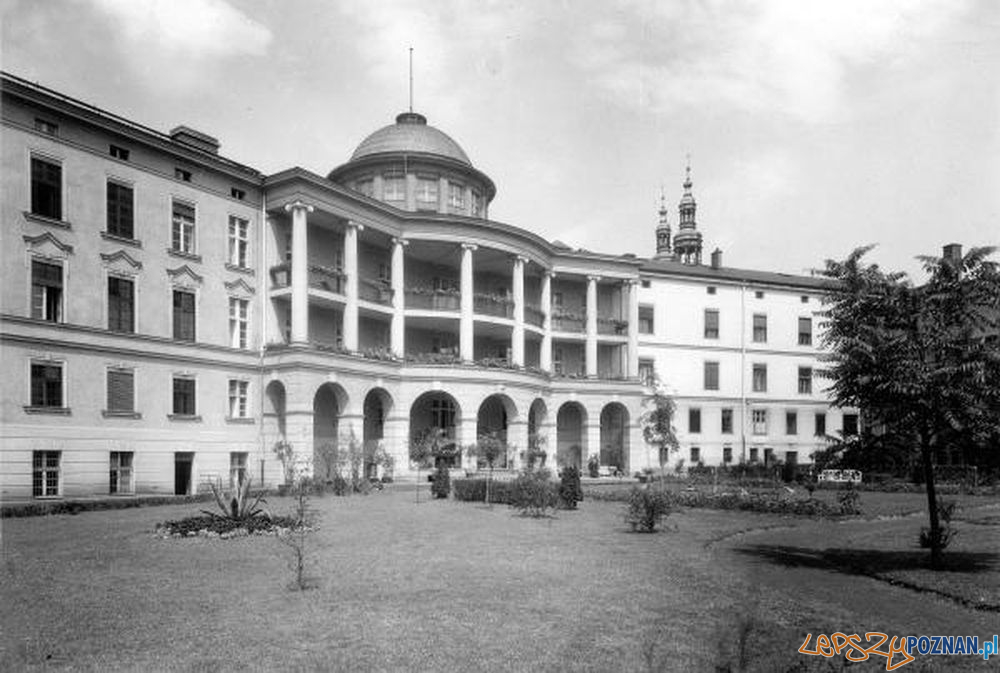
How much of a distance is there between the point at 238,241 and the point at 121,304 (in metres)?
6.35

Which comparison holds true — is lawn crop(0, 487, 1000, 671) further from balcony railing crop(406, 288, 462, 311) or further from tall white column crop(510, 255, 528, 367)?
tall white column crop(510, 255, 528, 367)

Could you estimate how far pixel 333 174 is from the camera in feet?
152

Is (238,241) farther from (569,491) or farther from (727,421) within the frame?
(727,421)

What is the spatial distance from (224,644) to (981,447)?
12.1 m

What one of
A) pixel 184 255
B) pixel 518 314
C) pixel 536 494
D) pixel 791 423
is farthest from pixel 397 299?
pixel 791 423

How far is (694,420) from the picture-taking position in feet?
171

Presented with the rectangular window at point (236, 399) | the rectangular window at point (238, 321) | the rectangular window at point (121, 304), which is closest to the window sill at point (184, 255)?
the rectangular window at point (121, 304)

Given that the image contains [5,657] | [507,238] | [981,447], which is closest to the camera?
[5,657]

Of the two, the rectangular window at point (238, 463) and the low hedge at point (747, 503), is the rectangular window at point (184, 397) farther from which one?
the low hedge at point (747, 503)

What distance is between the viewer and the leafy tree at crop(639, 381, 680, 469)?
41.5 meters

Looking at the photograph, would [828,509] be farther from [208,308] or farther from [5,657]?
[208,308]

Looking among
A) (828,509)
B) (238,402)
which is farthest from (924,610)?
(238,402)

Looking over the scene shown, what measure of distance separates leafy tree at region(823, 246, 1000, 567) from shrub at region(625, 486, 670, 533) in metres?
6.20

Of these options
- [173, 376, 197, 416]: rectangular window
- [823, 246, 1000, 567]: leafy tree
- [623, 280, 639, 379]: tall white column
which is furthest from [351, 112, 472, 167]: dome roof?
[823, 246, 1000, 567]: leafy tree
